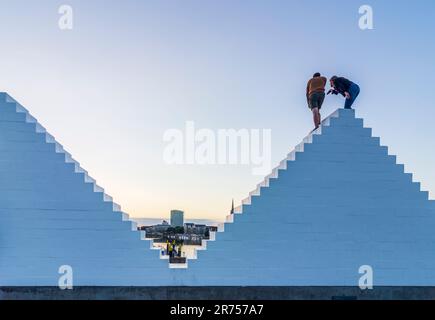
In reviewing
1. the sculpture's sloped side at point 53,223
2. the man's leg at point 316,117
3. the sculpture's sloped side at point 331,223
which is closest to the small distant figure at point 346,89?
the sculpture's sloped side at point 331,223

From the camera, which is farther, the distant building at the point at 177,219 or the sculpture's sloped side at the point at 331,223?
the distant building at the point at 177,219

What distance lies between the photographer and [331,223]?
11.8 m

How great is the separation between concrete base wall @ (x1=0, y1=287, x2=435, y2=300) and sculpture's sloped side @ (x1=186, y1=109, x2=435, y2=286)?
7.9 inches

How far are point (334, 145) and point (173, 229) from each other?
3152 cm

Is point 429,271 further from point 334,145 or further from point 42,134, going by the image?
point 42,134

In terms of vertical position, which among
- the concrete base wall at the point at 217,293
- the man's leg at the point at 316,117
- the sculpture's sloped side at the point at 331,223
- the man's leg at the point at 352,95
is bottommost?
the concrete base wall at the point at 217,293

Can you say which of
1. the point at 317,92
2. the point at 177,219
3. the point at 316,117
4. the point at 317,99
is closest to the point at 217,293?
the point at 316,117

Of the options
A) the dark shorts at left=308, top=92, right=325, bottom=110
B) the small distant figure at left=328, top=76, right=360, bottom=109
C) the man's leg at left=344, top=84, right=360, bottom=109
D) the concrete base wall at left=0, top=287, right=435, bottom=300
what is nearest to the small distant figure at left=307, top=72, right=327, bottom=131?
the dark shorts at left=308, top=92, right=325, bottom=110

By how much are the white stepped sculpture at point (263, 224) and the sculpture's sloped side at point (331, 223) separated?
28 mm

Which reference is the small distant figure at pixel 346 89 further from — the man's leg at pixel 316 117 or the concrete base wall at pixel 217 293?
the concrete base wall at pixel 217 293

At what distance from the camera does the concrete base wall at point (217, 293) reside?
10.9 metres

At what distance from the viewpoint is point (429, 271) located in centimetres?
1202

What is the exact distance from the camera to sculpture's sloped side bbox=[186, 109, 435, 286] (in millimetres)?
11453
